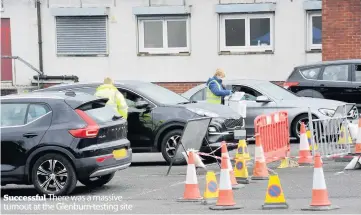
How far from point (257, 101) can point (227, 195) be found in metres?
9.69

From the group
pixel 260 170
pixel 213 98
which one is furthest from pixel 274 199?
pixel 213 98

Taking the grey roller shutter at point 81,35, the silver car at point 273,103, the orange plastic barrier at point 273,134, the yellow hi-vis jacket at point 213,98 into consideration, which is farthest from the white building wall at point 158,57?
the orange plastic barrier at point 273,134

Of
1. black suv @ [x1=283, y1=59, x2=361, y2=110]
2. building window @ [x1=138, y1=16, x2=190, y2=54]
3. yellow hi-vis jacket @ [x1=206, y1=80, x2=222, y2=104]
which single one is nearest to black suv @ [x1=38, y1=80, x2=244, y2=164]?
yellow hi-vis jacket @ [x1=206, y1=80, x2=222, y2=104]

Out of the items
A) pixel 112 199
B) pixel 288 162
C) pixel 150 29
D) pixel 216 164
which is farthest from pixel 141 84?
pixel 150 29

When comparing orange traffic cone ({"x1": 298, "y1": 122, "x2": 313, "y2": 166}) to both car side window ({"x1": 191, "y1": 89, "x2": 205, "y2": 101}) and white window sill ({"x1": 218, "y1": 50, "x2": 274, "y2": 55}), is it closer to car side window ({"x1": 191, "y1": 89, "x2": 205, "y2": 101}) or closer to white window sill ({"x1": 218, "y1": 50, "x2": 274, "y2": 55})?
car side window ({"x1": 191, "y1": 89, "x2": 205, "y2": 101})

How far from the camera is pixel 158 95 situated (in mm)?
18234

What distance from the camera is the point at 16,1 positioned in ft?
95.0

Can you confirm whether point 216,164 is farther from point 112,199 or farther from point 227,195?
point 227,195

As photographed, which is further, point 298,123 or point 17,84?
point 17,84

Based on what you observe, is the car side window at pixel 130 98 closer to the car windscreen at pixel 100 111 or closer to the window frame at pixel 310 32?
the car windscreen at pixel 100 111

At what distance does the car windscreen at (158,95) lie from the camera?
59.1 ft

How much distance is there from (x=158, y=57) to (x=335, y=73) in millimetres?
7468

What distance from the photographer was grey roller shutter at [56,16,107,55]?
2906 centimetres

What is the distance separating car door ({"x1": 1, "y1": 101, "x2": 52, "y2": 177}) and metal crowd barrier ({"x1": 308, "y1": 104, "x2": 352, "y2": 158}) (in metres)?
4.58
